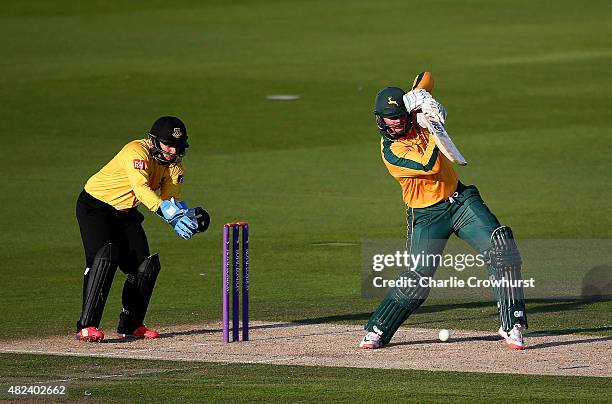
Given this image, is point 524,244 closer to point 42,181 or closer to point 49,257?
point 49,257

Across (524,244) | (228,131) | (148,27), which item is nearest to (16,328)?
(524,244)

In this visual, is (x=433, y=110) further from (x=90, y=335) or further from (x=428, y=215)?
(x=90, y=335)

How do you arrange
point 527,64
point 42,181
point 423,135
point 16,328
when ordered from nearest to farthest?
point 423,135
point 16,328
point 42,181
point 527,64

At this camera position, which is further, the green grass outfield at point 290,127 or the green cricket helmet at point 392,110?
the green grass outfield at point 290,127

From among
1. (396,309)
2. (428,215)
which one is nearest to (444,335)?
(396,309)

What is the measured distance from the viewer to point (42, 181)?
928 inches

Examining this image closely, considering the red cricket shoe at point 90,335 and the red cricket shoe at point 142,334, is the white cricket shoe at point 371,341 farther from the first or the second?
the red cricket shoe at point 90,335

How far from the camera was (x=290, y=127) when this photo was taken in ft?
94.5

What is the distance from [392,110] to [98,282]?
2805 millimetres

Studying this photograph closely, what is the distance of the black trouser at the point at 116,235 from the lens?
43.8 feet

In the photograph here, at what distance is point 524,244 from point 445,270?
1.36 metres

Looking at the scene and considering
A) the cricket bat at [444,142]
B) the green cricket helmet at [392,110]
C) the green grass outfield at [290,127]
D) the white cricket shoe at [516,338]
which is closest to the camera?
the cricket bat at [444,142]

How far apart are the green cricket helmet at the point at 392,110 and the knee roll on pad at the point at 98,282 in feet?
8.10

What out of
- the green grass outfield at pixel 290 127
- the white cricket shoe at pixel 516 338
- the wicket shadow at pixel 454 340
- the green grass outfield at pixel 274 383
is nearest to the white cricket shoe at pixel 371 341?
the wicket shadow at pixel 454 340
